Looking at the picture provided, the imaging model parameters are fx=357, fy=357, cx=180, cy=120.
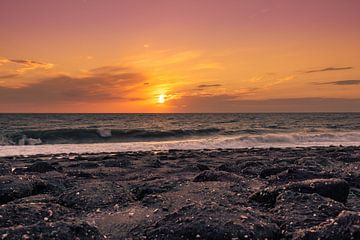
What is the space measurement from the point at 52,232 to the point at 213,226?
1710mm

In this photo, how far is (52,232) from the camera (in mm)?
3662

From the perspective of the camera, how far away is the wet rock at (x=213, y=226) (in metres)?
3.89

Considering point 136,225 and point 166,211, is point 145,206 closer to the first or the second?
point 166,211

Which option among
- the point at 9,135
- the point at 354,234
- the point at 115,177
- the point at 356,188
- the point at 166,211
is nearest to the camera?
the point at 354,234

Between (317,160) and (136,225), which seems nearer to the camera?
(136,225)

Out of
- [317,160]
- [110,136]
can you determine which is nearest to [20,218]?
[317,160]

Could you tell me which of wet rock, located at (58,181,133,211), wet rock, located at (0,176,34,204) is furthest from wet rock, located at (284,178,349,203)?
wet rock, located at (0,176,34,204)

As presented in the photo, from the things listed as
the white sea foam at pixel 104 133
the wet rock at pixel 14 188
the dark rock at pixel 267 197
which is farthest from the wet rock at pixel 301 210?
the white sea foam at pixel 104 133

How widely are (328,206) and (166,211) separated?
218cm

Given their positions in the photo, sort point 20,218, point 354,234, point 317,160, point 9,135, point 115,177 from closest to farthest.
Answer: point 354,234, point 20,218, point 115,177, point 317,160, point 9,135

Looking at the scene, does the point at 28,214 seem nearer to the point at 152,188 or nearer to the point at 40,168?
the point at 152,188

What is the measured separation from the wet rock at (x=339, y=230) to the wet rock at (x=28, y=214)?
306 centimetres

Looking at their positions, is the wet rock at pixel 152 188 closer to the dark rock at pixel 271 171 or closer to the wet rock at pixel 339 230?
the dark rock at pixel 271 171

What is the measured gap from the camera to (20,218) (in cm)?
437
